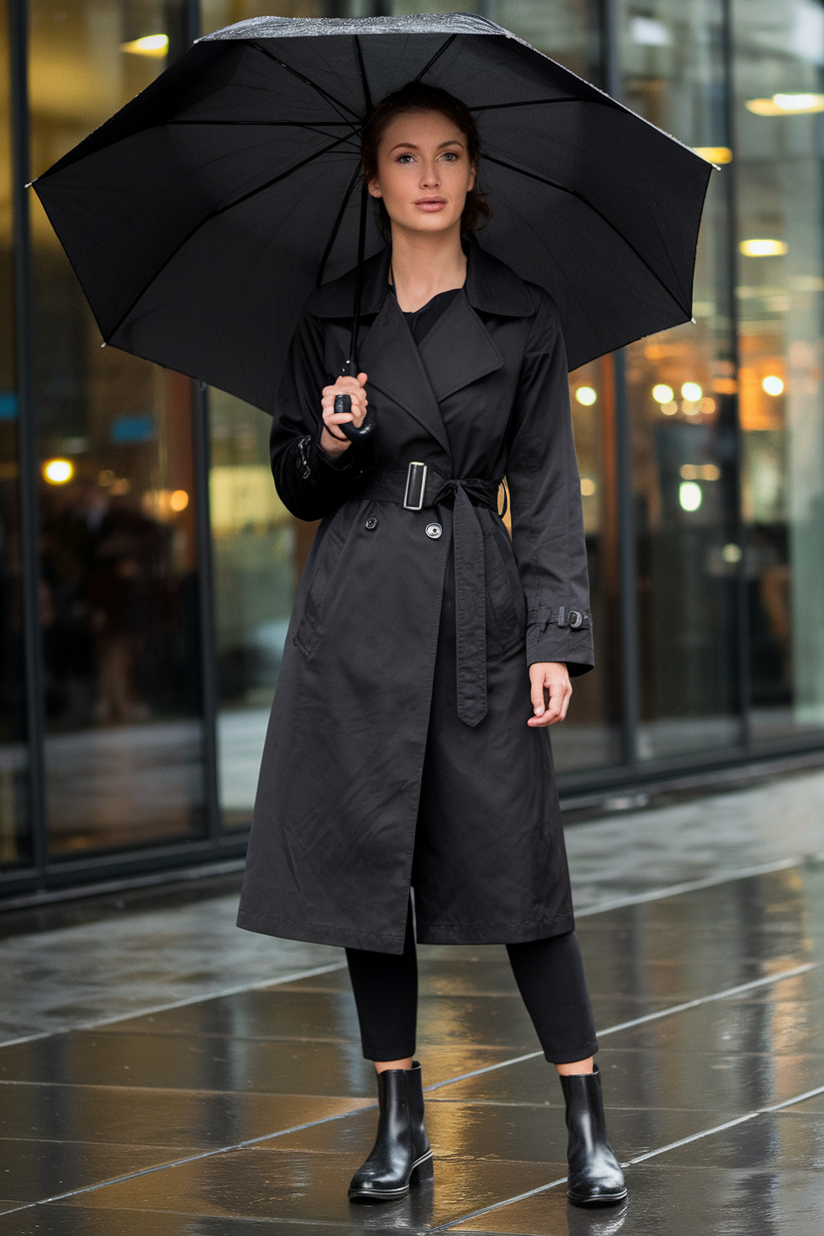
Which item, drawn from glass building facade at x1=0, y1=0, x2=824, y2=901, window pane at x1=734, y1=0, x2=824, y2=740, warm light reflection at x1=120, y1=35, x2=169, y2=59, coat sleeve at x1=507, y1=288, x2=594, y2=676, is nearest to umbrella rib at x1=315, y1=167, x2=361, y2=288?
coat sleeve at x1=507, y1=288, x2=594, y2=676

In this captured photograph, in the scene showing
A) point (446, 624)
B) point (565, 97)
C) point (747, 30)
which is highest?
point (747, 30)

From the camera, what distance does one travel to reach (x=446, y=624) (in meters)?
3.68

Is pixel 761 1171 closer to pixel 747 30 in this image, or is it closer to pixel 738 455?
pixel 738 455

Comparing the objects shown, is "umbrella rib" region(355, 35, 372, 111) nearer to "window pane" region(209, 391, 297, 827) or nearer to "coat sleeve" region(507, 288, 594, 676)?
"coat sleeve" region(507, 288, 594, 676)

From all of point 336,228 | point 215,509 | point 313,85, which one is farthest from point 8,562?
point 313,85

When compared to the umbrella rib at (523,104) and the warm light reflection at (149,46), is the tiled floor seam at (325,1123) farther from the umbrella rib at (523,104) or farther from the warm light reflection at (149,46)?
the warm light reflection at (149,46)

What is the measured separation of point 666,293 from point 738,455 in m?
7.76

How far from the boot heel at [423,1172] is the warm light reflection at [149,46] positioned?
554 cm

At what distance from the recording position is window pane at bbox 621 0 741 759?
11.0m

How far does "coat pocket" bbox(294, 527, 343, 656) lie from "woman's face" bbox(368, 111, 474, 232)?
63 cm

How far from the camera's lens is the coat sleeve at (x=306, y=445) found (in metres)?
3.66

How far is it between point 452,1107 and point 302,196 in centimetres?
202

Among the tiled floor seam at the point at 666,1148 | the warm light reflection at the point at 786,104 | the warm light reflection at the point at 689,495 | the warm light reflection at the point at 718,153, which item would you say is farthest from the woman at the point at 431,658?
the warm light reflection at the point at 786,104

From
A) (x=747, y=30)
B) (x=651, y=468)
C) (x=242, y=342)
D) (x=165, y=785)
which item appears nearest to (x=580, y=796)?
(x=651, y=468)
